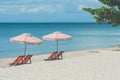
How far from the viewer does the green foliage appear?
27.2 m

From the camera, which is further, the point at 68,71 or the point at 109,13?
the point at 109,13

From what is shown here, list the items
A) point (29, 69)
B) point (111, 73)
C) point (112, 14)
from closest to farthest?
point (111, 73) → point (29, 69) → point (112, 14)

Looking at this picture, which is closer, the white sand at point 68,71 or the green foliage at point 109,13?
the white sand at point 68,71

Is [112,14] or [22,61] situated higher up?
[112,14]

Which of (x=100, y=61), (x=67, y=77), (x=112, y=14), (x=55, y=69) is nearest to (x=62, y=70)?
(x=55, y=69)

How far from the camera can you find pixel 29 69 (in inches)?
625

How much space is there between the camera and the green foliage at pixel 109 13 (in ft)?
89.2

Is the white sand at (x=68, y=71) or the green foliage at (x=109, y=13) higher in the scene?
the green foliage at (x=109, y=13)

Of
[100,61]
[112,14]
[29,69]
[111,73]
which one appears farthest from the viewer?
[112,14]

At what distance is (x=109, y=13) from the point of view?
89.5ft

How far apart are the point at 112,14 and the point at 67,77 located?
45.5 ft

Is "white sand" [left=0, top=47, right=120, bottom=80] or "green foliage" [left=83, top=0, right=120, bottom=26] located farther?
"green foliage" [left=83, top=0, right=120, bottom=26]

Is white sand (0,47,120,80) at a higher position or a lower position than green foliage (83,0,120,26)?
lower

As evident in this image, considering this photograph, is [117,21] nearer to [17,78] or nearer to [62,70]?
[62,70]
